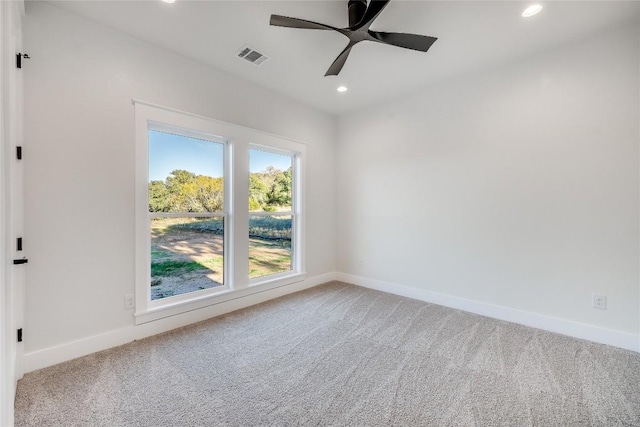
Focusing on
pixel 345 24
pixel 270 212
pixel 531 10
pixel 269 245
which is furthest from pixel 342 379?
pixel 531 10

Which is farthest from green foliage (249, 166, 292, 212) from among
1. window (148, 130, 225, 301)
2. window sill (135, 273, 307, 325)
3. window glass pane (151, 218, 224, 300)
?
window sill (135, 273, 307, 325)

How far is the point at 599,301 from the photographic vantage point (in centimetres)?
249

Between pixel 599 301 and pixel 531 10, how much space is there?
2646mm

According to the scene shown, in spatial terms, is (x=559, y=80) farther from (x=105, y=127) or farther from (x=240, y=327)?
(x=105, y=127)

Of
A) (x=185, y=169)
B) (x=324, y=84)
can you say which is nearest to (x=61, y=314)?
(x=185, y=169)

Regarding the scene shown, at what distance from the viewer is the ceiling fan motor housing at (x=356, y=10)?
1.99m

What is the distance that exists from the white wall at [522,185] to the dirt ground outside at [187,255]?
224cm

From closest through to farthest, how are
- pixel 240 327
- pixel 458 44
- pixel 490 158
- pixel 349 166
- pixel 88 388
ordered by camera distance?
pixel 88 388 → pixel 458 44 → pixel 240 327 → pixel 490 158 → pixel 349 166

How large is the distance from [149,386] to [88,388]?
403 mm

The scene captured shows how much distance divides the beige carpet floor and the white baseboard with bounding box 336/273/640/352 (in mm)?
108

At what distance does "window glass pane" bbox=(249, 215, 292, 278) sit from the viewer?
3.54 meters

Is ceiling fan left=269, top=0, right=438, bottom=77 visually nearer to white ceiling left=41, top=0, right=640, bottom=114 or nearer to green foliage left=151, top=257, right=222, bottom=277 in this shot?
white ceiling left=41, top=0, right=640, bottom=114

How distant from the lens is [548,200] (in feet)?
8.95

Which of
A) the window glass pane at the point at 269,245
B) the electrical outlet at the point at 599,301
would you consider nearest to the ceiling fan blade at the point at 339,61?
the window glass pane at the point at 269,245
